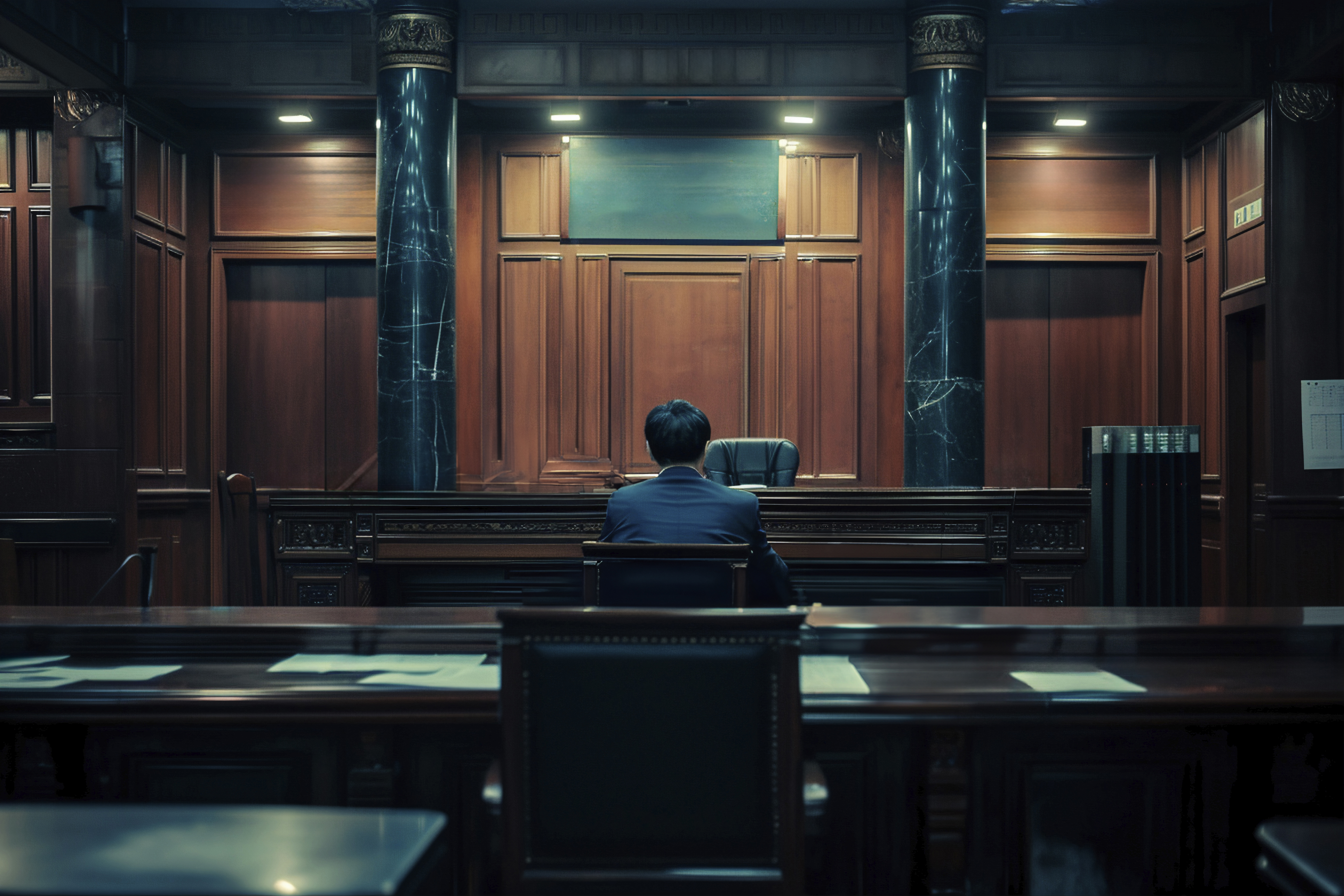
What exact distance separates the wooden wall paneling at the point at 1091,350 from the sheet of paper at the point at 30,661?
6.39 meters

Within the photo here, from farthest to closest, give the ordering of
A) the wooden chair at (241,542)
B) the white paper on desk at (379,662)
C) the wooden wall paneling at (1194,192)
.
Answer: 1. the wooden wall paneling at (1194,192)
2. the wooden chair at (241,542)
3. the white paper on desk at (379,662)

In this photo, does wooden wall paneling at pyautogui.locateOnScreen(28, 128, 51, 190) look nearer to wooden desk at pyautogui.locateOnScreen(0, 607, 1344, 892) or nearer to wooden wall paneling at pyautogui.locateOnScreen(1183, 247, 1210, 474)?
wooden desk at pyautogui.locateOnScreen(0, 607, 1344, 892)

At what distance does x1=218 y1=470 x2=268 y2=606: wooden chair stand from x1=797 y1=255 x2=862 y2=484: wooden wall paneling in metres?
3.59

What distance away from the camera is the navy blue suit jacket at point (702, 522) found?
2.53 meters

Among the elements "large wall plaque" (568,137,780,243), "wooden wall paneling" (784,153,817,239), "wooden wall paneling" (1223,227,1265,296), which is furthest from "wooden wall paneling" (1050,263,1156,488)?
"large wall plaque" (568,137,780,243)

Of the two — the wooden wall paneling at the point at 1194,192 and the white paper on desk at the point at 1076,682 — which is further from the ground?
the wooden wall paneling at the point at 1194,192

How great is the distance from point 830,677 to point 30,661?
1500 mm

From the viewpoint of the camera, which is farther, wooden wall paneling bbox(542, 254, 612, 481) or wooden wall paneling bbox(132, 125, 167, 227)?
wooden wall paneling bbox(542, 254, 612, 481)

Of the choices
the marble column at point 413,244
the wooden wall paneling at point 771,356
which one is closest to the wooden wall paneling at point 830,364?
the wooden wall paneling at point 771,356

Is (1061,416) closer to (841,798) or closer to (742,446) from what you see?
(742,446)

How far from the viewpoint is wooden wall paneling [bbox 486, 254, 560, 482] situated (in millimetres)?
6938

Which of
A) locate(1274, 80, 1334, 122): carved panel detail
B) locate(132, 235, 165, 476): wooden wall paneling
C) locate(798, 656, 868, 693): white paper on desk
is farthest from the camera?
locate(132, 235, 165, 476): wooden wall paneling

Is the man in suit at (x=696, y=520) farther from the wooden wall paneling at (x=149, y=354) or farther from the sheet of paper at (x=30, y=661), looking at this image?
the wooden wall paneling at (x=149, y=354)

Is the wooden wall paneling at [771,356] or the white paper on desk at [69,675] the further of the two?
the wooden wall paneling at [771,356]
